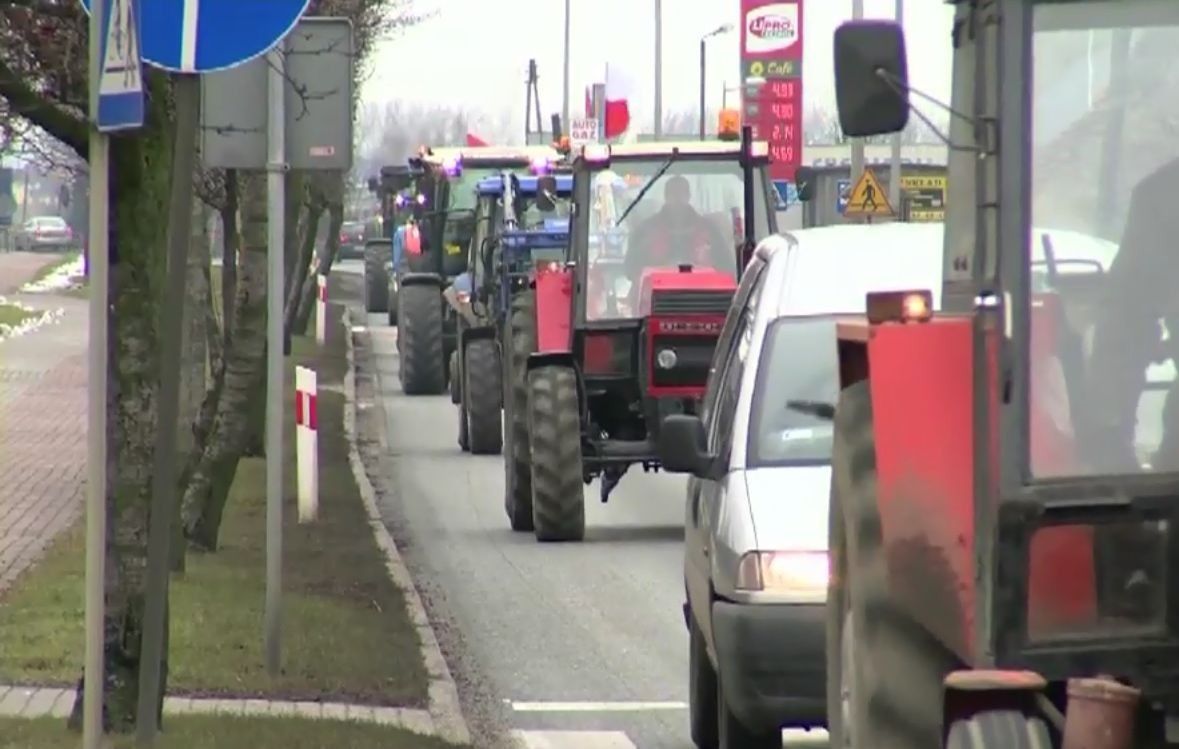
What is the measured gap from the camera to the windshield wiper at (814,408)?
8992mm

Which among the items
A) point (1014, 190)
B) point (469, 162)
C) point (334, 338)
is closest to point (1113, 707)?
point (1014, 190)

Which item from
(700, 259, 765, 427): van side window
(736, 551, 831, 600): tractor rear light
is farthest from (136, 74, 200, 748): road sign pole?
(700, 259, 765, 427): van side window

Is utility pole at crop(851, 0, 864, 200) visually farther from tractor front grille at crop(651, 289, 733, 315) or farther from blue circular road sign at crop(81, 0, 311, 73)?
blue circular road sign at crop(81, 0, 311, 73)

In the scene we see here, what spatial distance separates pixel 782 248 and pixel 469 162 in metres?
20.7

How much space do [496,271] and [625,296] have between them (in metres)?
7.40

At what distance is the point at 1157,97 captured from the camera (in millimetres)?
4980

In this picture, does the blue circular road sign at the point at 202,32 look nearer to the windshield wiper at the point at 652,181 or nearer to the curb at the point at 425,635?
the curb at the point at 425,635

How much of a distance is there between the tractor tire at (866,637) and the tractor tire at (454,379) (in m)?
21.3

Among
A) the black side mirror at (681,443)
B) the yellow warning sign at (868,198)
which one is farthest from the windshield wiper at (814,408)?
the yellow warning sign at (868,198)

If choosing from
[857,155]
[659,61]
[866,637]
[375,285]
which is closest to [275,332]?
[866,637]

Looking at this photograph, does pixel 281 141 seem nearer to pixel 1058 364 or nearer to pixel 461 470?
pixel 1058 364

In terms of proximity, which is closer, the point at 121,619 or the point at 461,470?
the point at 121,619

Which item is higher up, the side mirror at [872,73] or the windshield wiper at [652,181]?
the windshield wiper at [652,181]

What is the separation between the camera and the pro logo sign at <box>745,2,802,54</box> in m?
42.2
